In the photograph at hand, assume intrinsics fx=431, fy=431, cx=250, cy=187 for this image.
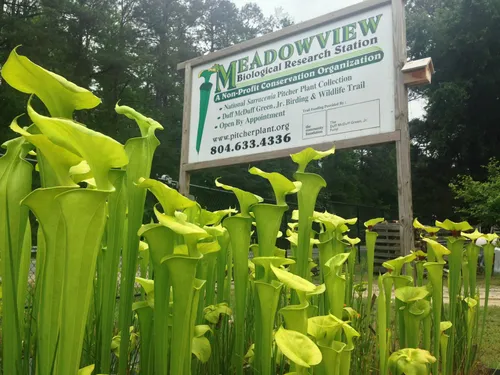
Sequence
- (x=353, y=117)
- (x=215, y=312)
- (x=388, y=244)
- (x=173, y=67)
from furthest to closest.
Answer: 1. (x=173, y=67)
2. (x=388, y=244)
3. (x=353, y=117)
4. (x=215, y=312)

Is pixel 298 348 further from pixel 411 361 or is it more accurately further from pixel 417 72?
pixel 417 72

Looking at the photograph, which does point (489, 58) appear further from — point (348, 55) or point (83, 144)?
point (83, 144)

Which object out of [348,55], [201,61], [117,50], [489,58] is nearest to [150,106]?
[117,50]

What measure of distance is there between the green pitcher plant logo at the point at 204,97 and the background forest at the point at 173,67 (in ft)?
22.8

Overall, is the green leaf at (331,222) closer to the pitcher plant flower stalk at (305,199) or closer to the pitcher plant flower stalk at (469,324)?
the pitcher plant flower stalk at (305,199)

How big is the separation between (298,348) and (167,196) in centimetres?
18

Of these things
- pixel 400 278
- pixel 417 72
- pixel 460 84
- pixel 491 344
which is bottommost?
pixel 491 344

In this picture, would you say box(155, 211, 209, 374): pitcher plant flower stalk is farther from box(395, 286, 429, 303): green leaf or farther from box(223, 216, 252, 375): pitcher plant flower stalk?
box(395, 286, 429, 303): green leaf

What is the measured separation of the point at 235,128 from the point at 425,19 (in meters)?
10.0

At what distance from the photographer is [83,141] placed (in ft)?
0.92

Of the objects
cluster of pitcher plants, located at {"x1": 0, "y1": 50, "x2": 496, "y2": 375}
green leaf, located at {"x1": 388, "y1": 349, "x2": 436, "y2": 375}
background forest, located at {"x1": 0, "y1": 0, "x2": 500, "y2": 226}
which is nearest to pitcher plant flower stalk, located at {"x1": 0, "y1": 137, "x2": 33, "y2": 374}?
cluster of pitcher plants, located at {"x1": 0, "y1": 50, "x2": 496, "y2": 375}

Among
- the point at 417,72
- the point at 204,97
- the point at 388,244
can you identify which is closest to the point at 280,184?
the point at 417,72

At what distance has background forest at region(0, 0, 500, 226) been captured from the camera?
31.8 feet

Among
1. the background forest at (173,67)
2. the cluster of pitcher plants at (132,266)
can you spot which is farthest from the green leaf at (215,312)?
the background forest at (173,67)
